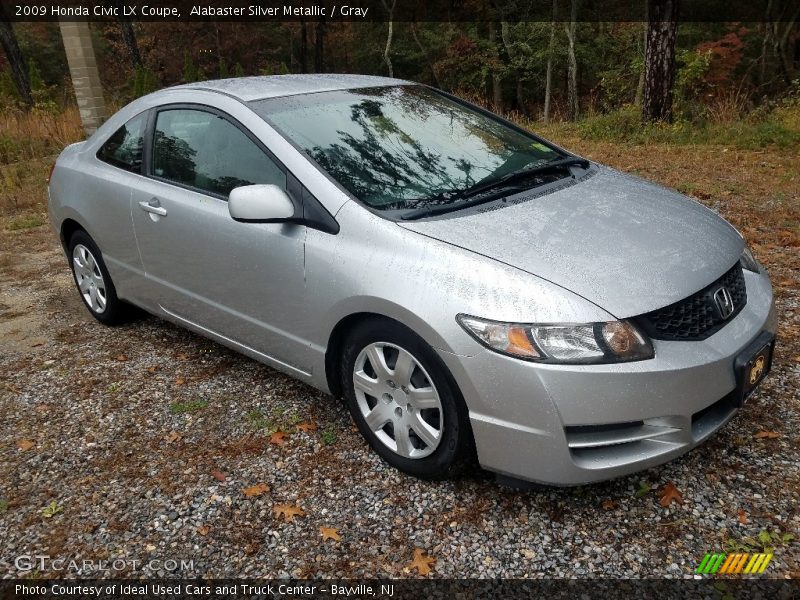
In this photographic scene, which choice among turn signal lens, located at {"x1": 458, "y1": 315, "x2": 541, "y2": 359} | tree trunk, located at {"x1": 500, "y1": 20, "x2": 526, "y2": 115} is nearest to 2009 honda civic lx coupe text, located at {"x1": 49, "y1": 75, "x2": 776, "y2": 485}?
turn signal lens, located at {"x1": 458, "y1": 315, "x2": 541, "y2": 359}

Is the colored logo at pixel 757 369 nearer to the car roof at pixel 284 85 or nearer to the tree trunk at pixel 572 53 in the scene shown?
the car roof at pixel 284 85

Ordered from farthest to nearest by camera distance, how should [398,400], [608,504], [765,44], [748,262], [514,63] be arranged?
[514,63] → [765,44] → [748,262] → [398,400] → [608,504]

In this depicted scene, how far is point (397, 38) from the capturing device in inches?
1239

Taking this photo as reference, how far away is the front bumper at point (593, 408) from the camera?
2322mm

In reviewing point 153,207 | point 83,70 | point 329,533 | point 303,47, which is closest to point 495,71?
point 303,47

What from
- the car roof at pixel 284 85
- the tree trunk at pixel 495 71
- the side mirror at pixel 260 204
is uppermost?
the car roof at pixel 284 85

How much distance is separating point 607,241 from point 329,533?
5.35 ft

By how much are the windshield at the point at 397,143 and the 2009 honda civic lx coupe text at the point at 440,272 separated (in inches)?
0.5

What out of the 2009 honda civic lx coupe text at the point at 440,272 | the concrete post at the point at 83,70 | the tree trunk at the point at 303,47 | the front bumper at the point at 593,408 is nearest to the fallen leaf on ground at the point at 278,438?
the 2009 honda civic lx coupe text at the point at 440,272

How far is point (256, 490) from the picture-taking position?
294 cm

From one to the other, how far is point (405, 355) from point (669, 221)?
133cm

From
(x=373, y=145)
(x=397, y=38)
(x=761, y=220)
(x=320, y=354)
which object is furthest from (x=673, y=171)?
(x=397, y=38)

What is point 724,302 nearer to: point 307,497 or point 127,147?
point 307,497

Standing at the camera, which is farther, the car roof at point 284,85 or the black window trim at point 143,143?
the black window trim at point 143,143
